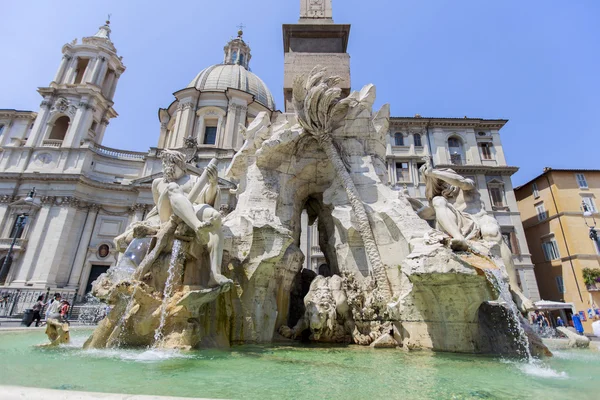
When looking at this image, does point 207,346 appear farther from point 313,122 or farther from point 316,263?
point 316,263

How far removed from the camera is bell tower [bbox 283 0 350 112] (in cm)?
944

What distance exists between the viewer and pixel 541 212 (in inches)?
1072

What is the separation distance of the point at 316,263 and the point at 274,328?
746 inches

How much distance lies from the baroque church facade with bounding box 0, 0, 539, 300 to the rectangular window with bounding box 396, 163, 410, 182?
0.31 ft

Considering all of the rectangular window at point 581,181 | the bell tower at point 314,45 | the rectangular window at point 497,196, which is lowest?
the bell tower at point 314,45

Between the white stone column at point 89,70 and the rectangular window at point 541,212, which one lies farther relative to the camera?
the white stone column at point 89,70

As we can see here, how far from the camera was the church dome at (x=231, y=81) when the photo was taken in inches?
1590

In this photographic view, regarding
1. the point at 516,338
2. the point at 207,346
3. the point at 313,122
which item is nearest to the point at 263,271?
the point at 207,346

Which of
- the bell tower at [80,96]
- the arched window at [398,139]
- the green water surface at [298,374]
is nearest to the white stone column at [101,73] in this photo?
the bell tower at [80,96]

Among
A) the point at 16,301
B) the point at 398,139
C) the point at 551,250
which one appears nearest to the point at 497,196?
the point at 551,250

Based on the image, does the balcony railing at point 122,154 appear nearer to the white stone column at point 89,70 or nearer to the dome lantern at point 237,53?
the white stone column at point 89,70

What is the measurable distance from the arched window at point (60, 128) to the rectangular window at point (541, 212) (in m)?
45.9

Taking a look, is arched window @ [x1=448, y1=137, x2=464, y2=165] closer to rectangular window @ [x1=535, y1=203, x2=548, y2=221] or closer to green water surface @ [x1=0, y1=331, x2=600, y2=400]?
rectangular window @ [x1=535, y1=203, x2=548, y2=221]

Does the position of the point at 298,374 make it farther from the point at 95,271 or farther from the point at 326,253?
the point at 95,271
